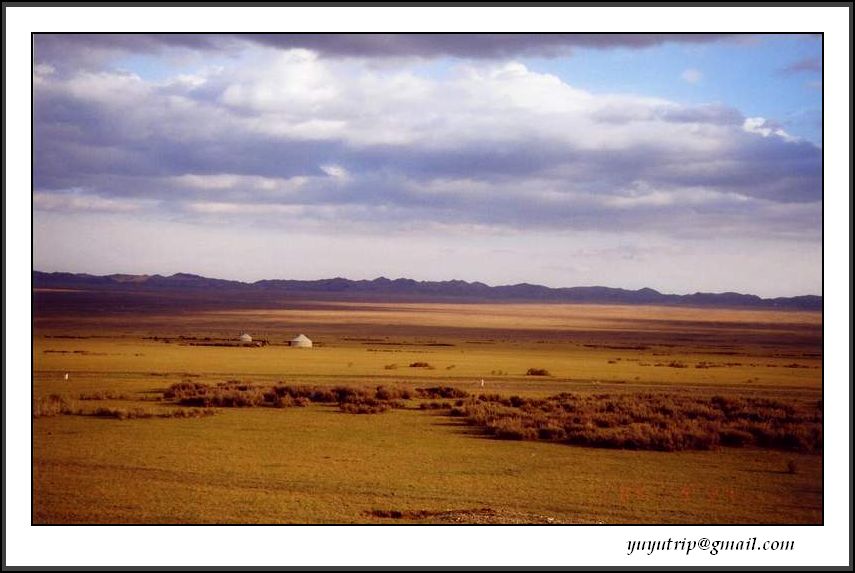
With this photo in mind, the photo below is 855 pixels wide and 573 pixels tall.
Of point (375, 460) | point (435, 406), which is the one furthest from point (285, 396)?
point (375, 460)

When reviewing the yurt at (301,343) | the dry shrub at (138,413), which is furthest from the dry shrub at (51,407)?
the yurt at (301,343)

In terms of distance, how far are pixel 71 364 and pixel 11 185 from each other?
25.4 meters

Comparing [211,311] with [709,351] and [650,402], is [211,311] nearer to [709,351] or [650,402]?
[709,351]

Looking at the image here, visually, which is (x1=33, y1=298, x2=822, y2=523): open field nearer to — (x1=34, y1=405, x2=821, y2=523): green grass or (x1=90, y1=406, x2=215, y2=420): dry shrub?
(x1=34, y1=405, x2=821, y2=523): green grass

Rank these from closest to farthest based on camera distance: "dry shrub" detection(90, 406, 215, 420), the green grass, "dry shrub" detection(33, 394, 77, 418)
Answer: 1. the green grass
2. "dry shrub" detection(33, 394, 77, 418)
3. "dry shrub" detection(90, 406, 215, 420)

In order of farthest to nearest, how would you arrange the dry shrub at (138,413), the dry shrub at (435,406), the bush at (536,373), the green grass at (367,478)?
the bush at (536,373) < the dry shrub at (435,406) < the dry shrub at (138,413) < the green grass at (367,478)

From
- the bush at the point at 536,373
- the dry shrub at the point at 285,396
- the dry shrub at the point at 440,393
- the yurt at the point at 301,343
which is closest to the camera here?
the dry shrub at the point at 285,396

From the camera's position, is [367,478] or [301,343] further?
[301,343]

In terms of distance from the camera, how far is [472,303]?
133500mm

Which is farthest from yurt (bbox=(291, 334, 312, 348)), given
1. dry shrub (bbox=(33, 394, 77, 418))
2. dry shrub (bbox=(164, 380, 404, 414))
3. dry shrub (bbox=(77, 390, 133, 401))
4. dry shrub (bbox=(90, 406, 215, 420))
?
dry shrub (bbox=(90, 406, 215, 420))

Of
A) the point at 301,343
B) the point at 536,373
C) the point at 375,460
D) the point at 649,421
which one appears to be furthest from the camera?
the point at 301,343

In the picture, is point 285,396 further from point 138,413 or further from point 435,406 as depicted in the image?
point 138,413

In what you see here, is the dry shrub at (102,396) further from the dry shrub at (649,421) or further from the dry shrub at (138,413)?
the dry shrub at (649,421)

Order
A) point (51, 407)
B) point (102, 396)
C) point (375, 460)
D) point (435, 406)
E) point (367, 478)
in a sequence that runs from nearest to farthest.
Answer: point (367, 478) → point (375, 460) → point (51, 407) → point (102, 396) → point (435, 406)
